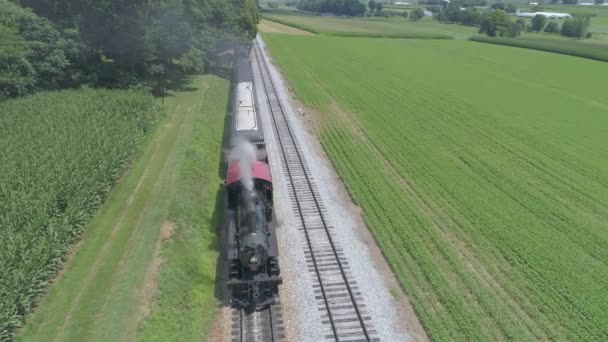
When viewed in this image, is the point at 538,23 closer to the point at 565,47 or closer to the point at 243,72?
the point at 565,47

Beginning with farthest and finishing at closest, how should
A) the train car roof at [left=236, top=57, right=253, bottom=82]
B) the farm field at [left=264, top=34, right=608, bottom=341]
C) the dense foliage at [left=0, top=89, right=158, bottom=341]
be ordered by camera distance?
1. the train car roof at [left=236, top=57, right=253, bottom=82]
2. the farm field at [left=264, top=34, right=608, bottom=341]
3. the dense foliage at [left=0, top=89, right=158, bottom=341]

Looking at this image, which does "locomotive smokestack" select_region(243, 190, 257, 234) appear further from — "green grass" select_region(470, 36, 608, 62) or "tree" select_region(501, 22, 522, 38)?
"tree" select_region(501, 22, 522, 38)

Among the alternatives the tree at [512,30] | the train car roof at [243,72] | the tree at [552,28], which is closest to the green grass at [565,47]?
the tree at [512,30]

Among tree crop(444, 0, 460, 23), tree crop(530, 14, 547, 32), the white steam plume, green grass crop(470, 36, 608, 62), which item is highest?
tree crop(444, 0, 460, 23)

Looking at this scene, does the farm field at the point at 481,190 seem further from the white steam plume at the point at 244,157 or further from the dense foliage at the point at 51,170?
the dense foliage at the point at 51,170

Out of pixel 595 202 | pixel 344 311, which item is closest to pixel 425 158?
pixel 595 202

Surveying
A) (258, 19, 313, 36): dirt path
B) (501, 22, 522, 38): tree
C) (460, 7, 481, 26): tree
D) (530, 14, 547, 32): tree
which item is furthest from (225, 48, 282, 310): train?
(460, 7, 481, 26): tree
